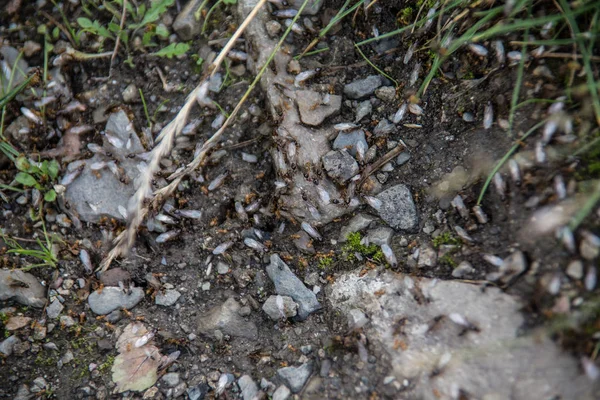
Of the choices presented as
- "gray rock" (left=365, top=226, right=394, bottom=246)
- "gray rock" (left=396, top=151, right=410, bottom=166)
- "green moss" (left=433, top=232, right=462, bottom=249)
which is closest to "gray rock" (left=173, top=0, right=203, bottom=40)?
"gray rock" (left=396, top=151, right=410, bottom=166)

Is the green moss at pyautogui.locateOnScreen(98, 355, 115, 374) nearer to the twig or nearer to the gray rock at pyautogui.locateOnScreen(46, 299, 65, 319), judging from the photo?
the gray rock at pyautogui.locateOnScreen(46, 299, 65, 319)

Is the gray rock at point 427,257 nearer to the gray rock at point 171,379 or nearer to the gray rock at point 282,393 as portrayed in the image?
the gray rock at point 282,393

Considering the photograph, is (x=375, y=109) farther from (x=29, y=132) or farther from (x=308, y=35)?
(x=29, y=132)

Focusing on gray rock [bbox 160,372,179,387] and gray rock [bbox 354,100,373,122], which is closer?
gray rock [bbox 160,372,179,387]

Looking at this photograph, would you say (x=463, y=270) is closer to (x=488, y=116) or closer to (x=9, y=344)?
(x=488, y=116)

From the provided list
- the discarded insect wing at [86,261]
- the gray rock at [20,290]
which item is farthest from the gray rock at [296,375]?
the gray rock at [20,290]
